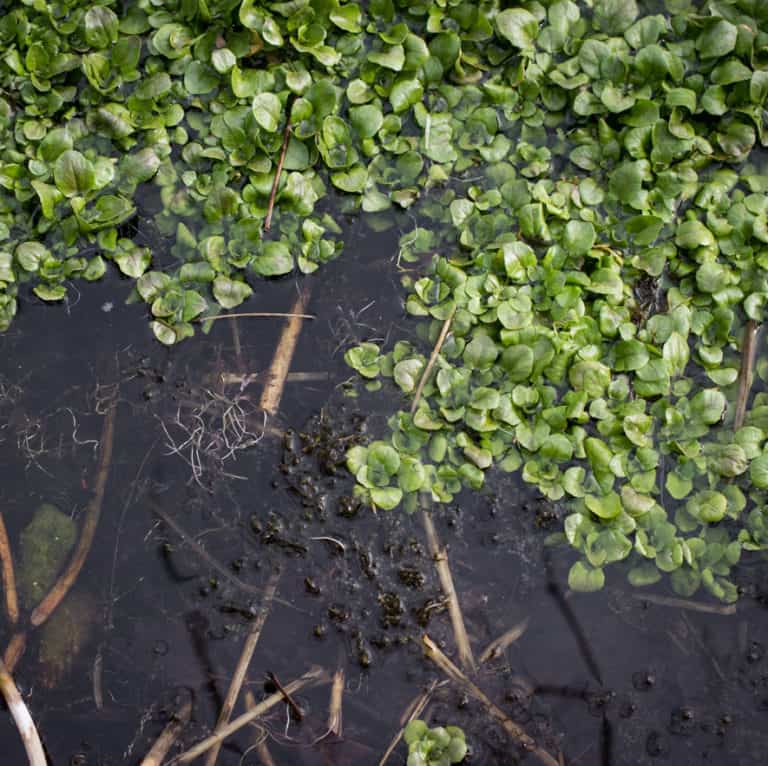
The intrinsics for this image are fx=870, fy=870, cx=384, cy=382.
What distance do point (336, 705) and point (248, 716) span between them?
251 mm

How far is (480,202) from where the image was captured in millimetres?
2846

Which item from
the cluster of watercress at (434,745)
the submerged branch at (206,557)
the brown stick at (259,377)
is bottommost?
the cluster of watercress at (434,745)

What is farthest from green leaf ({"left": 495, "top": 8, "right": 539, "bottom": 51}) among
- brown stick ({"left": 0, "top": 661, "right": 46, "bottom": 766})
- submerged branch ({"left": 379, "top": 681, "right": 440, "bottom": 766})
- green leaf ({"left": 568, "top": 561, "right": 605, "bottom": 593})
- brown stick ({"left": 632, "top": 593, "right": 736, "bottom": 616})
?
brown stick ({"left": 0, "top": 661, "right": 46, "bottom": 766})

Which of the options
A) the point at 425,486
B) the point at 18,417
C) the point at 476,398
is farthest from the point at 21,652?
the point at 476,398

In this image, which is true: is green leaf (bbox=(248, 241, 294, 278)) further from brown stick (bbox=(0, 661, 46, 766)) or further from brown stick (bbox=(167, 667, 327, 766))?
brown stick (bbox=(0, 661, 46, 766))

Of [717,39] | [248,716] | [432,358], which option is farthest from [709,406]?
[248,716]

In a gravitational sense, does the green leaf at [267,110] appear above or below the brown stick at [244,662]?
above

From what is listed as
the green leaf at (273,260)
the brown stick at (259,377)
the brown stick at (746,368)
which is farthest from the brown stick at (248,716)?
the brown stick at (746,368)

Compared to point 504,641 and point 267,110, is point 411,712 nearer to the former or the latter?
point 504,641

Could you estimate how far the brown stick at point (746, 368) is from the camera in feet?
8.82

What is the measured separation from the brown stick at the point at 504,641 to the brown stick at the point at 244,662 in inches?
25.4

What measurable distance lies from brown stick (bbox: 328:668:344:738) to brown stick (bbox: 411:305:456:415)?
2.65ft

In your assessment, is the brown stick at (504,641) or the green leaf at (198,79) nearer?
the brown stick at (504,641)

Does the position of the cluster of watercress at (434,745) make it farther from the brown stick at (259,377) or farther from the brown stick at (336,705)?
the brown stick at (259,377)
